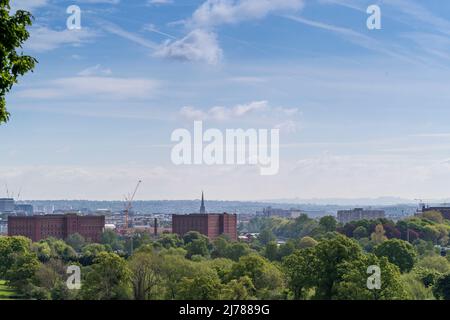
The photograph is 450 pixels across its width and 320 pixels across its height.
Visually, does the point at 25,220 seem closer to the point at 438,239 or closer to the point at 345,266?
the point at 438,239

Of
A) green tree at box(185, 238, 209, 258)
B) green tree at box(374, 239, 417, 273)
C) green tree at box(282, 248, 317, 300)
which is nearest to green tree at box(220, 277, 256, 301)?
green tree at box(282, 248, 317, 300)

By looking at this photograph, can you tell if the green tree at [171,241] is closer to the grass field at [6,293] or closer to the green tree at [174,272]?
the grass field at [6,293]

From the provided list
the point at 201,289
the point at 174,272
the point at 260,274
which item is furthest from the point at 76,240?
the point at 201,289

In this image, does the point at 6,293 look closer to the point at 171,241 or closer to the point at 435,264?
the point at 435,264

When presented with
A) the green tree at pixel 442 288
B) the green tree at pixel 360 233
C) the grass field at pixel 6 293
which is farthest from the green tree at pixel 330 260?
the green tree at pixel 360 233

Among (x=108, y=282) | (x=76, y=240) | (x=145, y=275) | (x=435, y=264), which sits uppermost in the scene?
(x=145, y=275)
